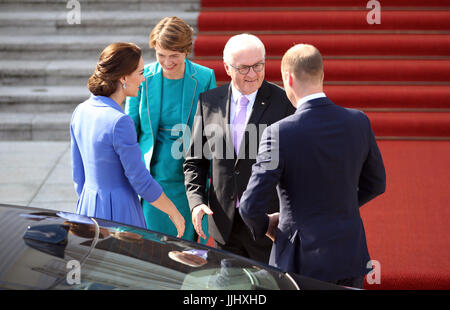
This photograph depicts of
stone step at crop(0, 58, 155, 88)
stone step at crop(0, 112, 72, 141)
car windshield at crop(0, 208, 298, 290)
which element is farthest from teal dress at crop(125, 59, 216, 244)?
stone step at crop(0, 58, 155, 88)

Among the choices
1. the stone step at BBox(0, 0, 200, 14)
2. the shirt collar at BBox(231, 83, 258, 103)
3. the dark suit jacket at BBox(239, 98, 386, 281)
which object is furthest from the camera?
the stone step at BBox(0, 0, 200, 14)

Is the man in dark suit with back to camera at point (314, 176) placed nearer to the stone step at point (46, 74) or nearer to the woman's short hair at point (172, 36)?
the woman's short hair at point (172, 36)

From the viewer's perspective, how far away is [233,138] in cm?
290

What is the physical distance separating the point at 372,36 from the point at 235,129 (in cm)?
421

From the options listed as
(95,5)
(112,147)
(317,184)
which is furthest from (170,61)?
(95,5)

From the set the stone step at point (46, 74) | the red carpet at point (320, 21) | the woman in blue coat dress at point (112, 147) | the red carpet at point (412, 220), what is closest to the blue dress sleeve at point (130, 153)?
the woman in blue coat dress at point (112, 147)

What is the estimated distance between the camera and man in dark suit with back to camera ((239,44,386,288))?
2.28 meters

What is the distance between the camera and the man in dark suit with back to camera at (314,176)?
89.6 inches

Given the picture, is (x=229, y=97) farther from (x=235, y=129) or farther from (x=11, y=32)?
(x=11, y=32)

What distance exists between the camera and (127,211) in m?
2.90

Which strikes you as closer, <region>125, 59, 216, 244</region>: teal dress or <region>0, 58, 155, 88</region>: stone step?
<region>125, 59, 216, 244</region>: teal dress

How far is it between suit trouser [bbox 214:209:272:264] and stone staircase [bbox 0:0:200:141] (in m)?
3.78

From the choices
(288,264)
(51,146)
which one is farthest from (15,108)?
(288,264)

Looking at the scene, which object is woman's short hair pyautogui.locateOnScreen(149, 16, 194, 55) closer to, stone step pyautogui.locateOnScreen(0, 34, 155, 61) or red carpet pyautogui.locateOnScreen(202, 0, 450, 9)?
stone step pyautogui.locateOnScreen(0, 34, 155, 61)
